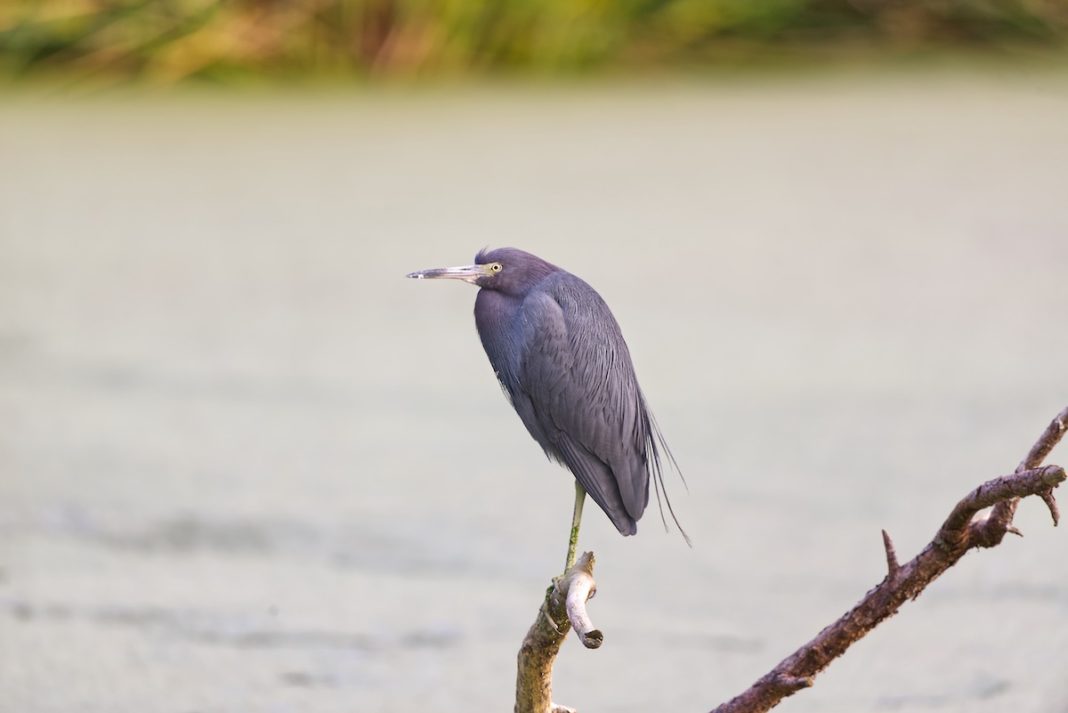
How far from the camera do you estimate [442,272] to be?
59.3 inches

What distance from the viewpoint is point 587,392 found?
1587 mm

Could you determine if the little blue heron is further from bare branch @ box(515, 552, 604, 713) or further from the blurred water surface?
the blurred water surface

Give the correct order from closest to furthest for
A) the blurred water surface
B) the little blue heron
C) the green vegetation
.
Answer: the little blue heron → the blurred water surface → the green vegetation

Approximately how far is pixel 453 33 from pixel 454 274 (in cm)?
280

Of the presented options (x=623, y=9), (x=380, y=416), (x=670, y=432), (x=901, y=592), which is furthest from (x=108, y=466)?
(x=623, y=9)

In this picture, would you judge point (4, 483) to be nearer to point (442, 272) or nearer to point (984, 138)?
point (442, 272)

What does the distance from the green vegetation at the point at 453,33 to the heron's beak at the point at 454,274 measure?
8.41 ft

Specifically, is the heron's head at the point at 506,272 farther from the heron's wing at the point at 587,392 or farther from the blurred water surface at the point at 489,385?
the blurred water surface at the point at 489,385

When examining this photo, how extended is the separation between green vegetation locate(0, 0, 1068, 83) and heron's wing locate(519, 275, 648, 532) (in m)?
2.56

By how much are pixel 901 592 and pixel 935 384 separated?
1.62 m

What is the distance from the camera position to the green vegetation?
4.01m

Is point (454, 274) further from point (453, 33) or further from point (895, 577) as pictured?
point (453, 33)

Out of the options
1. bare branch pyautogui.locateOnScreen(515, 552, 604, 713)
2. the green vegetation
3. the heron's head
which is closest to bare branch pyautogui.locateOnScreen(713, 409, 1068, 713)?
bare branch pyautogui.locateOnScreen(515, 552, 604, 713)

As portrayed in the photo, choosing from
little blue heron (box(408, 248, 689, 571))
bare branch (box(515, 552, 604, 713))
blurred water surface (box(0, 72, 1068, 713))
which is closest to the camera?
bare branch (box(515, 552, 604, 713))
